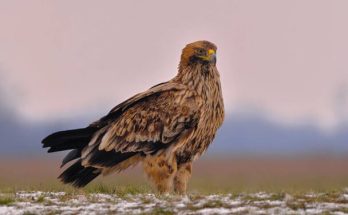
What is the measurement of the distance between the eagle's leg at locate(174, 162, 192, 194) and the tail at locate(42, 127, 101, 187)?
1432mm

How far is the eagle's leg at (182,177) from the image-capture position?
43.5 feet

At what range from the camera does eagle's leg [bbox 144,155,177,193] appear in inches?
503

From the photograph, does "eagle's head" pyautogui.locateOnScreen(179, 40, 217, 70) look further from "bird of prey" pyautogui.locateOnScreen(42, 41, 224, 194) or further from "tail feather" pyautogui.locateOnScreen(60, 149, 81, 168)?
"tail feather" pyautogui.locateOnScreen(60, 149, 81, 168)

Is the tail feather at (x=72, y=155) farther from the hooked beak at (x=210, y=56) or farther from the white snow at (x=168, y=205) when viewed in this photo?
the hooked beak at (x=210, y=56)

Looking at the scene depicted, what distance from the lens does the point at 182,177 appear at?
13336 mm

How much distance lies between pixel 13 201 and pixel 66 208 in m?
1.07

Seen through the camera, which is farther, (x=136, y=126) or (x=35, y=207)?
(x=136, y=126)

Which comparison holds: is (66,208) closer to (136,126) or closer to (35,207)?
(35,207)

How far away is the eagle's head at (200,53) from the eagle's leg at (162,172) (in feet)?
5.82

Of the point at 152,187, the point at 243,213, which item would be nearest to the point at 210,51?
the point at 152,187

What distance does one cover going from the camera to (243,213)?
9938mm

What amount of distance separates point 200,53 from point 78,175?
3.01 metres

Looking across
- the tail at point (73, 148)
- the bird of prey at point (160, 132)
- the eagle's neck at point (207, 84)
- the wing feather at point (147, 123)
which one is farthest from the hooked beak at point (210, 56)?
the tail at point (73, 148)

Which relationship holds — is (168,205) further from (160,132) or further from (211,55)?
(211,55)
